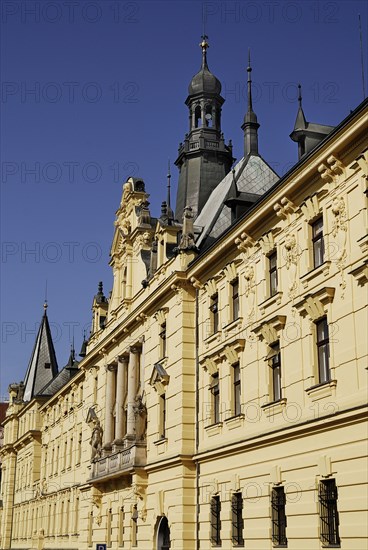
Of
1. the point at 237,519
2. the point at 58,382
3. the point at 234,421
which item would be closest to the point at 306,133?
the point at 234,421

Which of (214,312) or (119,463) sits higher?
(214,312)

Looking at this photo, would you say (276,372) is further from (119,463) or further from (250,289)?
(119,463)

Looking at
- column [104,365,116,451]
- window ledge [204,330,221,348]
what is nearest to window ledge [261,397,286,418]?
window ledge [204,330,221,348]

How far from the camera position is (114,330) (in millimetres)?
40156

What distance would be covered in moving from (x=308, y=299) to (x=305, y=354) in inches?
61.1

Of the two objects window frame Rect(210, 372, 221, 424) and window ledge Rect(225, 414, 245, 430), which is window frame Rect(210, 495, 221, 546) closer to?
window ledge Rect(225, 414, 245, 430)

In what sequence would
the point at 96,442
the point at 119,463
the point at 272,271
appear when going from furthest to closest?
the point at 96,442 → the point at 119,463 → the point at 272,271

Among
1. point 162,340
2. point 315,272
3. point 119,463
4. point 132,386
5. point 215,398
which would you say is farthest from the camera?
point 132,386

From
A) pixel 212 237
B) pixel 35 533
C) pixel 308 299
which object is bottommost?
pixel 35 533

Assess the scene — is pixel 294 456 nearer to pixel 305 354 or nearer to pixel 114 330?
pixel 305 354

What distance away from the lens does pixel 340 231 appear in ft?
69.6

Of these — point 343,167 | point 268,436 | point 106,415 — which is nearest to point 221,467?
point 268,436

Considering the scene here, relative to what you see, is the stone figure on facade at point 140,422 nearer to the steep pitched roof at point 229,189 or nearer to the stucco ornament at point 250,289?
the steep pitched roof at point 229,189

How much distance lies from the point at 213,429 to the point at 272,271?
6.71 m
